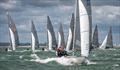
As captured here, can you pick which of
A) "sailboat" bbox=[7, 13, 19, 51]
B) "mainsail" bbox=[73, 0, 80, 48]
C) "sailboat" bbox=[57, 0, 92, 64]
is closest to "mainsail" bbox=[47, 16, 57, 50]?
"sailboat" bbox=[7, 13, 19, 51]

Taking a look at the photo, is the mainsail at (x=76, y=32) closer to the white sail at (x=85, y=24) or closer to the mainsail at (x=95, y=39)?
the white sail at (x=85, y=24)

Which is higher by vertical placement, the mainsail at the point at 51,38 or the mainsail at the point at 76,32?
the mainsail at the point at 76,32

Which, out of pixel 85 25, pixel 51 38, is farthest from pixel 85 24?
pixel 51 38

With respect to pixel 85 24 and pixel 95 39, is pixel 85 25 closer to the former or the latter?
pixel 85 24

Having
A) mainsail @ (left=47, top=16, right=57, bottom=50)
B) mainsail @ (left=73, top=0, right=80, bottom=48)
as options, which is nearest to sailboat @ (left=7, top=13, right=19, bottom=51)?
mainsail @ (left=47, top=16, right=57, bottom=50)

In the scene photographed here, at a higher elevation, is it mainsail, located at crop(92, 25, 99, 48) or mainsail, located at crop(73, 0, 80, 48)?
mainsail, located at crop(73, 0, 80, 48)

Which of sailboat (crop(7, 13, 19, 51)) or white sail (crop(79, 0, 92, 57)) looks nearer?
white sail (crop(79, 0, 92, 57))

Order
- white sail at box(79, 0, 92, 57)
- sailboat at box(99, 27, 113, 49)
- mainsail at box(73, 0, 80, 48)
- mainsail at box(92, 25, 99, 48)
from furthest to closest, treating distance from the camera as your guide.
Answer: sailboat at box(99, 27, 113, 49), mainsail at box(92, 25, 99, 48), mainsail at box(73, 0, 80, 48), white sail at box(79, 0, 92, 57)

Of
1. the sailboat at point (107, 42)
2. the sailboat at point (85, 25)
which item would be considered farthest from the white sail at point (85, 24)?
the sailboat at point (107, 42)

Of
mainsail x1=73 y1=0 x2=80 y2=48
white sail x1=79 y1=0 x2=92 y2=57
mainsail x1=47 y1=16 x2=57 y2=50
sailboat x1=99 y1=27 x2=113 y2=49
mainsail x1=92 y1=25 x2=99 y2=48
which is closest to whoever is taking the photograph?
white sail x1=79 y1=0 x2=92 y2=57

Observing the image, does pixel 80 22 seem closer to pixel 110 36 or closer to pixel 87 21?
pixel 87 21

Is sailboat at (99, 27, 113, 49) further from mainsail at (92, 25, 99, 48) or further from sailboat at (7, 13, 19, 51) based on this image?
sailboat at (7, 13, 19, 51)

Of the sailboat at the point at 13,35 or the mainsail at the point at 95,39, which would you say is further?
the mainsail at the point at 95,39

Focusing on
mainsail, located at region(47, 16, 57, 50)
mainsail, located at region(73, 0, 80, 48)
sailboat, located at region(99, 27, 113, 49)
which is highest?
mainsail, located at region(73, 0, 80, 48)
